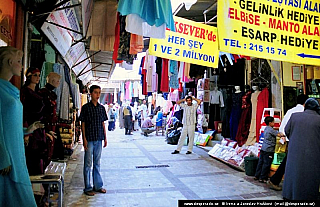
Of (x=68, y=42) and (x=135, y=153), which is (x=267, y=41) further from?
(x=135, y=153)

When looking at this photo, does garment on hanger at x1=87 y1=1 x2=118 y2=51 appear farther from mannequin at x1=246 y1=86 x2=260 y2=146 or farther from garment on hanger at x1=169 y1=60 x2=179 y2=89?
mannequin at x1=246 y1=86 x2=260 y2=146

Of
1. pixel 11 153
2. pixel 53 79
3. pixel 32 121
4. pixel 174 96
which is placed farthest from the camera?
pixel 174 96

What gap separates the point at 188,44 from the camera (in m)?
4.89

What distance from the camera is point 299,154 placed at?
3771mm

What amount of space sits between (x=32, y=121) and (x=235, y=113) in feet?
21.7

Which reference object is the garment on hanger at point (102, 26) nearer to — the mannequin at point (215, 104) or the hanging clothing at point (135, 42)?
the hanging clothing at point (135, 42)

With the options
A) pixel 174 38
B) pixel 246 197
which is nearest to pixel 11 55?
pixel 174 38

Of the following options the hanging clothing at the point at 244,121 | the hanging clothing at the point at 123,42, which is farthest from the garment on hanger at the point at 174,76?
the hanging clothing at the point at 123,42

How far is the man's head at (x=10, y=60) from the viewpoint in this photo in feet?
7.68

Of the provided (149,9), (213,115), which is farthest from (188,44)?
(213,115)

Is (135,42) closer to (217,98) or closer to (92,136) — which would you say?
(92,136)

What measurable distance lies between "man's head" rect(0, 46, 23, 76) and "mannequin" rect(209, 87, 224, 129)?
8322 mm

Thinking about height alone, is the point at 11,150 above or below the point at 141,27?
below

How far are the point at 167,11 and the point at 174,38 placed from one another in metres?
1.25
